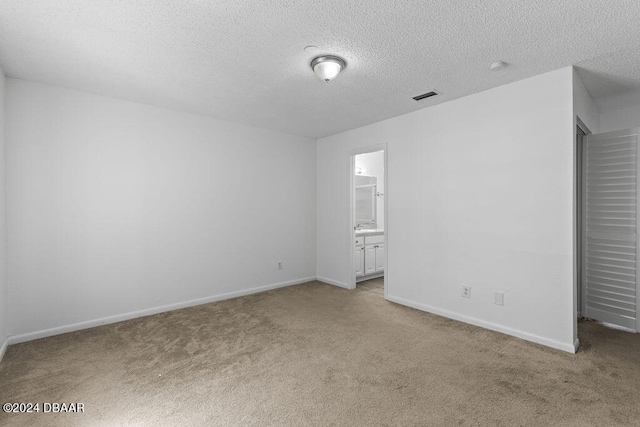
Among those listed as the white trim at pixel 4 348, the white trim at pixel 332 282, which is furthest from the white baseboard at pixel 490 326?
the white trim at pixel 4 348

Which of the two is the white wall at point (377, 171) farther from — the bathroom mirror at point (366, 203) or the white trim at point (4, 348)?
the white trim at point (4, 348)

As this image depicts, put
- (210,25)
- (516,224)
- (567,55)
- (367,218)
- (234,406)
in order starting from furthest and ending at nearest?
1. (367,218)
2. (516,224)
3. (567,55)
4. (210,25)
5. (234,406)

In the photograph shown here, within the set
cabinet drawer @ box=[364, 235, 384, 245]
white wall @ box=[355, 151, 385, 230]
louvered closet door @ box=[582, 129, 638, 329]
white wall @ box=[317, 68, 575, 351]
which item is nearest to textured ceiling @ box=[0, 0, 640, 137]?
white wall @ box=[317, 68, 575, 351]

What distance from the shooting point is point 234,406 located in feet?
6.46

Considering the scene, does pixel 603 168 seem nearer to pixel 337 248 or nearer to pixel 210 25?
pixel 337 248

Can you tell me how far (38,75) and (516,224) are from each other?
4672 mm

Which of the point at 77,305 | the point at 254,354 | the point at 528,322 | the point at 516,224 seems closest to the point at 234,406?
the point at 254,354

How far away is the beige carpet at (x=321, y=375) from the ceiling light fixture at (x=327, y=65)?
2.36 metres

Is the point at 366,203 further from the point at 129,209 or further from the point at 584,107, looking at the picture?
the point at 129,209

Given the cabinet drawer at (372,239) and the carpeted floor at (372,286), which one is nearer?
the carpeted floor at (372,286)

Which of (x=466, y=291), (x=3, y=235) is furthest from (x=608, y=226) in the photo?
(x=3, y=235)

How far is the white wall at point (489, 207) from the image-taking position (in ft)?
9.12

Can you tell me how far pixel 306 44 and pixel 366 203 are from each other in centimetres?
419

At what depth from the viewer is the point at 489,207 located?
3.24m
